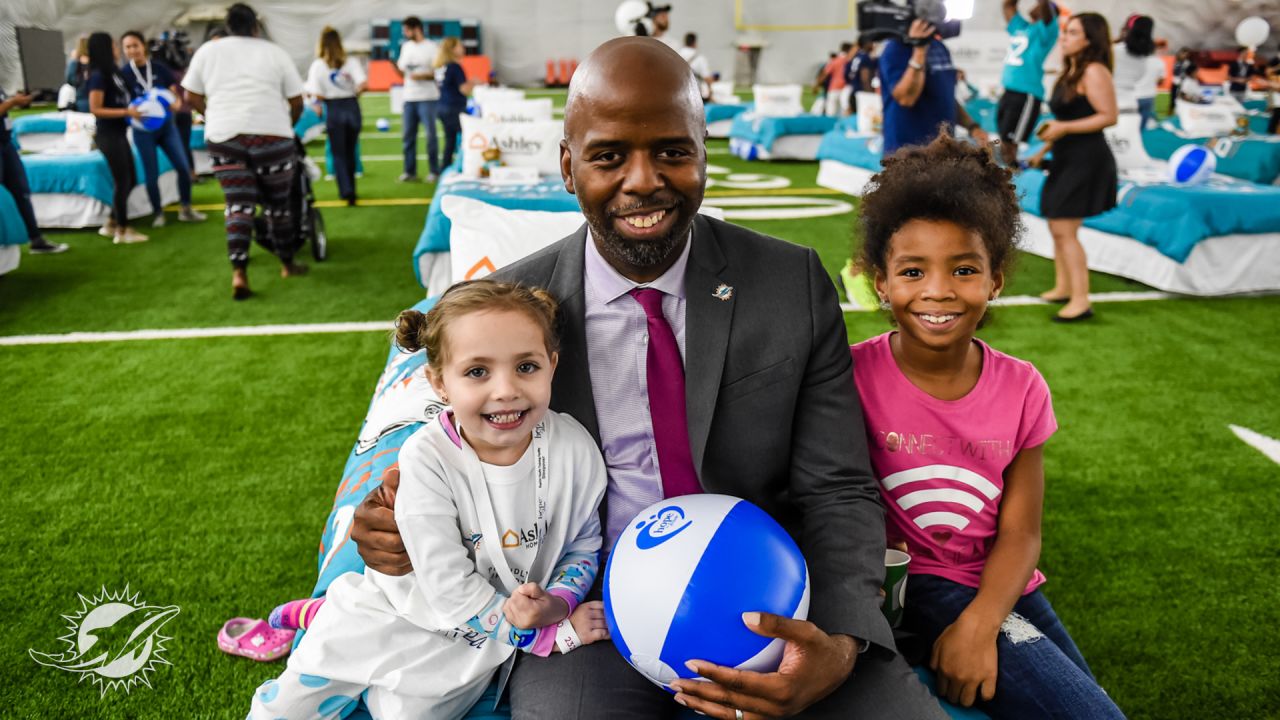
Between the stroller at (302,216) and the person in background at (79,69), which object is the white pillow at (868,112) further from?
the person in background at (79,69)

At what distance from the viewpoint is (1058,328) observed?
477 cm

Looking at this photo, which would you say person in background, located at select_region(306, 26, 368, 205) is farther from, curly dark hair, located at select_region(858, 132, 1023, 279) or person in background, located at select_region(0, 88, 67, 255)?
curly dark hair, located at select_region(858, 132, 1023, 279)

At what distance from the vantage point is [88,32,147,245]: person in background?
20.5 feet

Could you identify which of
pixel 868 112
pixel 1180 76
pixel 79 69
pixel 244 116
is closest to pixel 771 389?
pixel 244 116

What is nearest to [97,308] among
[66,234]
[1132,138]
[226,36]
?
[226,36]

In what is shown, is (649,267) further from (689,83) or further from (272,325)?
(272,325)

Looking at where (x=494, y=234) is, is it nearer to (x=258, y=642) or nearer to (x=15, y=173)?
(x=258, y=642)

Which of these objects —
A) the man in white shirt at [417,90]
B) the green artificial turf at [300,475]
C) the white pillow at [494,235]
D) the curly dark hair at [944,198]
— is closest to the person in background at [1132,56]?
the green artificial turf at [300,475]

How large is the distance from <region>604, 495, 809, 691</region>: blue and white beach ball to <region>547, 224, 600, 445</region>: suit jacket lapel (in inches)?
11.1

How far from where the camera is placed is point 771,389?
154cm

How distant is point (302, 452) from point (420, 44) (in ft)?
23.2

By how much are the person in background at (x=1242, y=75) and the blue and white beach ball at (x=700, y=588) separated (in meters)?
18.1

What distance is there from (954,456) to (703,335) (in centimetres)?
58

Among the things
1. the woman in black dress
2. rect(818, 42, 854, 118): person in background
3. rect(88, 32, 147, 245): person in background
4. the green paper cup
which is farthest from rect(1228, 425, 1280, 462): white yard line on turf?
rect(818, 42, 854, 118): person in background
